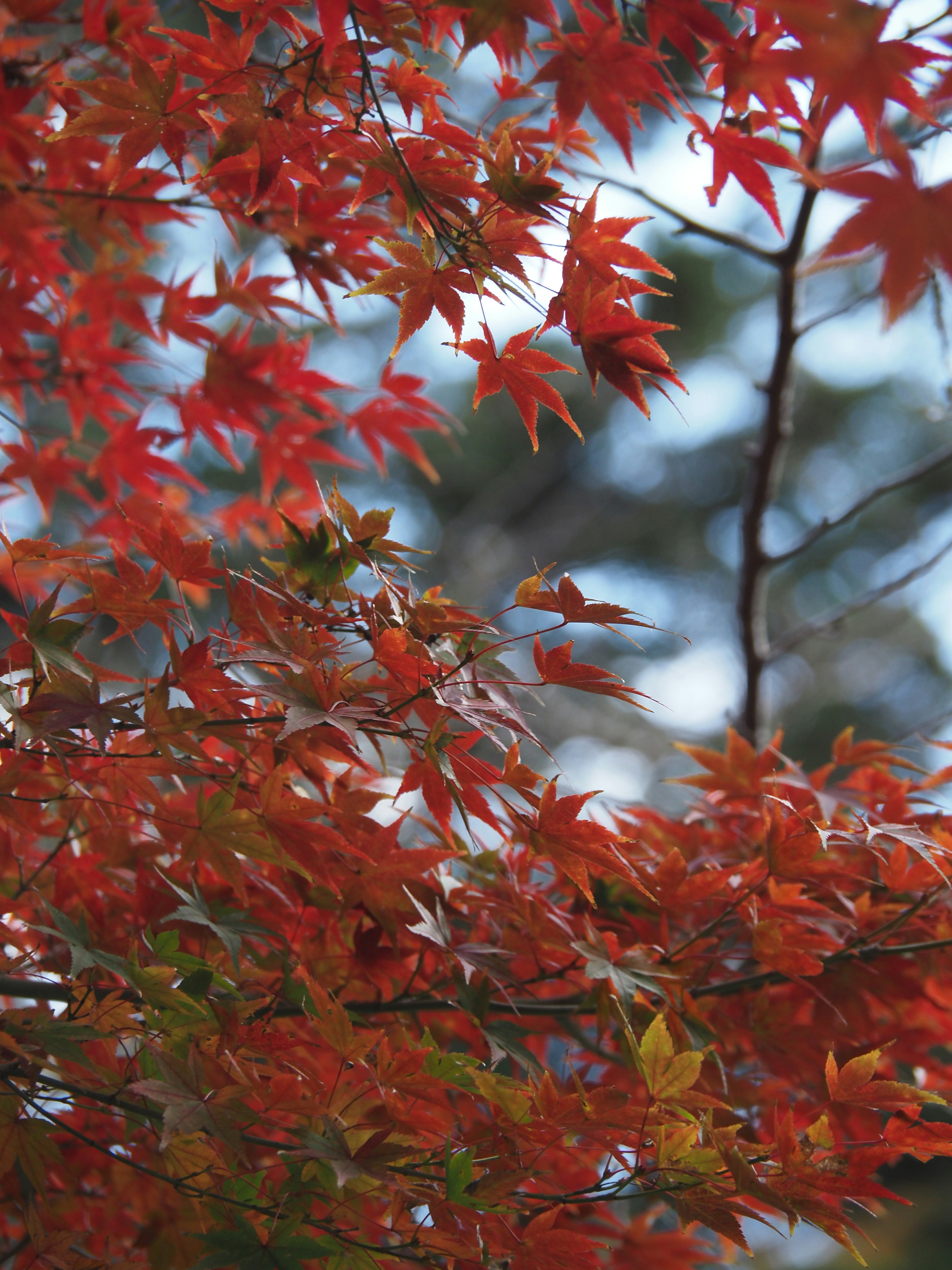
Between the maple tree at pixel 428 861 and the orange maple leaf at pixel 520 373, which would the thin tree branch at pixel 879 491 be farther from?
the orange maple leaf at pixel 520 373

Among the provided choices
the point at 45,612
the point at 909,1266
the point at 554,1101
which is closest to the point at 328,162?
the point at 45,612

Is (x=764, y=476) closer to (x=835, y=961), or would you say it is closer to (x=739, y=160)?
(x=739, y=160)

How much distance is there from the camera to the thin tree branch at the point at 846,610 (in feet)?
3.35

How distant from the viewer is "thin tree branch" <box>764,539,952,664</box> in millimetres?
1021

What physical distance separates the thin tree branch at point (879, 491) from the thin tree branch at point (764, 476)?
4 cm

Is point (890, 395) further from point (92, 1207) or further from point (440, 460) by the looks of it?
point (92, 1207)

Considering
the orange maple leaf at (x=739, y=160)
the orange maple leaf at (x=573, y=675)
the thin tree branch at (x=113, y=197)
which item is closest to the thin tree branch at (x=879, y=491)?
the orange maple leaf at (x=739, y=160)

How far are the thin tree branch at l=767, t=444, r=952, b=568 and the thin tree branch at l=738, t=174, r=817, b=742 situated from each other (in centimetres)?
4

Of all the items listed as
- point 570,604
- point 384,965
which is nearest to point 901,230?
point 570,604

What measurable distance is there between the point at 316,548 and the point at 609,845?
29 centimetres

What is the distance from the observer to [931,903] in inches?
27.4

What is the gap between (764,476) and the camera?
3.43ft

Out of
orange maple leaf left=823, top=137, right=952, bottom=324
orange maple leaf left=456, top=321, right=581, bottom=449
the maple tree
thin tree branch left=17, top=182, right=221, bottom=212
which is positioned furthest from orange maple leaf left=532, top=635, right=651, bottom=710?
thin tree branch left=17, top=182, right=221, bottom=212

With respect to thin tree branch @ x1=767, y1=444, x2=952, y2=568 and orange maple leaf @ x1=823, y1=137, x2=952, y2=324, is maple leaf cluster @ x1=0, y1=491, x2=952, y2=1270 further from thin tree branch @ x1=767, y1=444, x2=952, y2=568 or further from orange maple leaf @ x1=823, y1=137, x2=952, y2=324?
thin tree branch @ x1=767, y1=444, x2=952, y2=568
